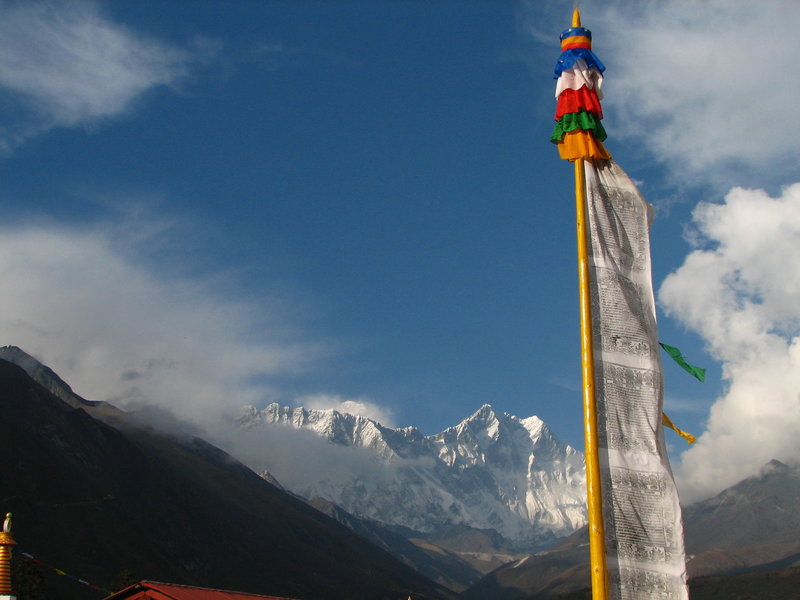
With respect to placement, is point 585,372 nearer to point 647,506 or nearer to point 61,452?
point 647,506

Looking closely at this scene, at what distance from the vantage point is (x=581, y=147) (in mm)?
13172

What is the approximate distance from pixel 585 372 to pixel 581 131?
3907mm

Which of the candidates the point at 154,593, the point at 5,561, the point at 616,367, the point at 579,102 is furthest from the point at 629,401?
the point at 154,593

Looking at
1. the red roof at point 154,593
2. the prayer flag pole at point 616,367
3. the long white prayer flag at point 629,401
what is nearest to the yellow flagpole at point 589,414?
the prayer flag pole at point 616,367

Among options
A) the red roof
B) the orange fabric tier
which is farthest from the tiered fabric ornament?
the red roof

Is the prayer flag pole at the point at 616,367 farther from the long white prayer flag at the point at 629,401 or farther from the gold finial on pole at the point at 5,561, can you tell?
→ the gold finial on pole at the point at 5,561

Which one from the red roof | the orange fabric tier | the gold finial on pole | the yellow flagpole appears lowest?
the red roof

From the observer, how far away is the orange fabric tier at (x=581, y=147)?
43.2ft

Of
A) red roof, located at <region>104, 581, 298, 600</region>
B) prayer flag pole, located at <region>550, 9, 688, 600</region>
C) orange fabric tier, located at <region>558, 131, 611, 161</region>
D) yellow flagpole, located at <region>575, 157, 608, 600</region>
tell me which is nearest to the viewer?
yellow flagpole, located at <region>575, 157, 608, 600</region>

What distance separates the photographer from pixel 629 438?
11.9m

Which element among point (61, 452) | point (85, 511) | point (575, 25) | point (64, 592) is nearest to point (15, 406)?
point (61, 452)

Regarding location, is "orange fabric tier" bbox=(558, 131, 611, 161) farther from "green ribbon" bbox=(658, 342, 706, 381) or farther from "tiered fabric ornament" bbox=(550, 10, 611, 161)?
"green ribbon" bbox=(658, 342, 706, 381)

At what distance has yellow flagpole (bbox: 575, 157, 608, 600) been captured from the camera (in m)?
11.0

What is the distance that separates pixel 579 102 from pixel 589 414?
16.7 feet
